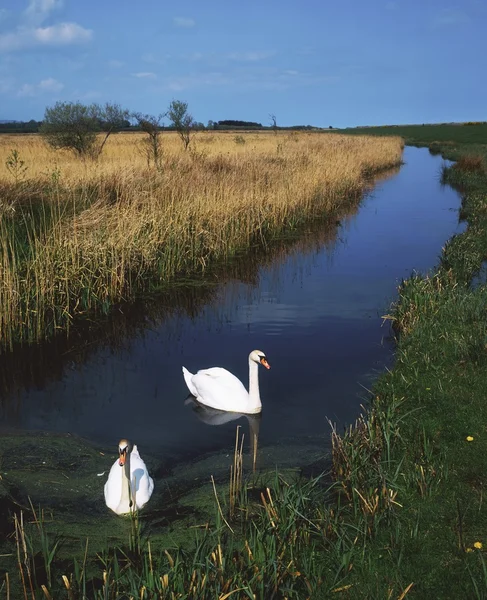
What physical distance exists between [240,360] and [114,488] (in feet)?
12.8

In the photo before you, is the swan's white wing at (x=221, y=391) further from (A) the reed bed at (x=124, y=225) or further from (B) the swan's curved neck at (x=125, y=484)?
(A) the reed bed at (x=124, y=225)

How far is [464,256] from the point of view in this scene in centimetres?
1208

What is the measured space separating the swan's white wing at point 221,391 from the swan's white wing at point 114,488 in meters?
2.10

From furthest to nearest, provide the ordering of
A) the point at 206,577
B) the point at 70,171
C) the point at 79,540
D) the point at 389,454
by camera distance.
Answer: the point at 70,171 → the point at 389,454 → the point at 79,540 → the point at 206,577

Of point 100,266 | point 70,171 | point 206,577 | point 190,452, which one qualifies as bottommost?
point 190,452

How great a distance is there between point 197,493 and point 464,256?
8561mm

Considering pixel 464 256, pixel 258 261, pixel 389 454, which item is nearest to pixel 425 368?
pixel 389 454

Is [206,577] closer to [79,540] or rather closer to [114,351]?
[79,540]

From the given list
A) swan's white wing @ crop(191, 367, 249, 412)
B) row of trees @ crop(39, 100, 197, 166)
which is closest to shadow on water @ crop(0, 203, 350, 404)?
swan's white wing @ crop(191, 367, 249, 412)

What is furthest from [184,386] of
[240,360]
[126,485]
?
[126,485]

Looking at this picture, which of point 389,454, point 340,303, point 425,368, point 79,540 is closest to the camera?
point 79,540

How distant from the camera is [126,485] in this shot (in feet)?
16.3

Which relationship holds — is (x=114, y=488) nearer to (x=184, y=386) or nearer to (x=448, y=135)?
(x=184, y=386)

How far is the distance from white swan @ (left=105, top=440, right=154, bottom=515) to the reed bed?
4355 mm
